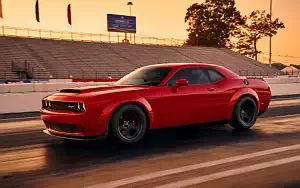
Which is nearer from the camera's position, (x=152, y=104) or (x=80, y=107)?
(x=80, y=107)

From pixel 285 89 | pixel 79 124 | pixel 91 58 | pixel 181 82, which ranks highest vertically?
pixel 91 58

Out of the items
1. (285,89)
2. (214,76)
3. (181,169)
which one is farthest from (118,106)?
(285,89)

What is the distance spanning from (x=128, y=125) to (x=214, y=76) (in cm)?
239

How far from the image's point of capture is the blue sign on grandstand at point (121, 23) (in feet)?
184

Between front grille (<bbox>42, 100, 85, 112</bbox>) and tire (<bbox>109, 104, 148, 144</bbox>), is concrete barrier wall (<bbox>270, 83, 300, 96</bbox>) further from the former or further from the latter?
front grille (<bbox>42, 100, 85, 112</bbox>)

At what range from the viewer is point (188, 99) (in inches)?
286

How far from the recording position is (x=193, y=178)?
466 cm

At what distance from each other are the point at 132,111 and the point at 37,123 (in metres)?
4.67

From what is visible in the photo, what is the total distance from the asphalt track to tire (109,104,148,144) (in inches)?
6.7

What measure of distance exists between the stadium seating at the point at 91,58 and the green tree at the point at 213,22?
24.8 m

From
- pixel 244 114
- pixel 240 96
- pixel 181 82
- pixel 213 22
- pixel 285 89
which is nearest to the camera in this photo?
pixel 181 82

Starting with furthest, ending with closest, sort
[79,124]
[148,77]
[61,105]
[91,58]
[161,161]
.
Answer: [91,58] < [148,77] < [61,105] < [79,124] < [161,161]

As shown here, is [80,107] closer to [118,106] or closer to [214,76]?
[118,106]

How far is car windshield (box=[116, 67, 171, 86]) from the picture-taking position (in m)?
7.20
